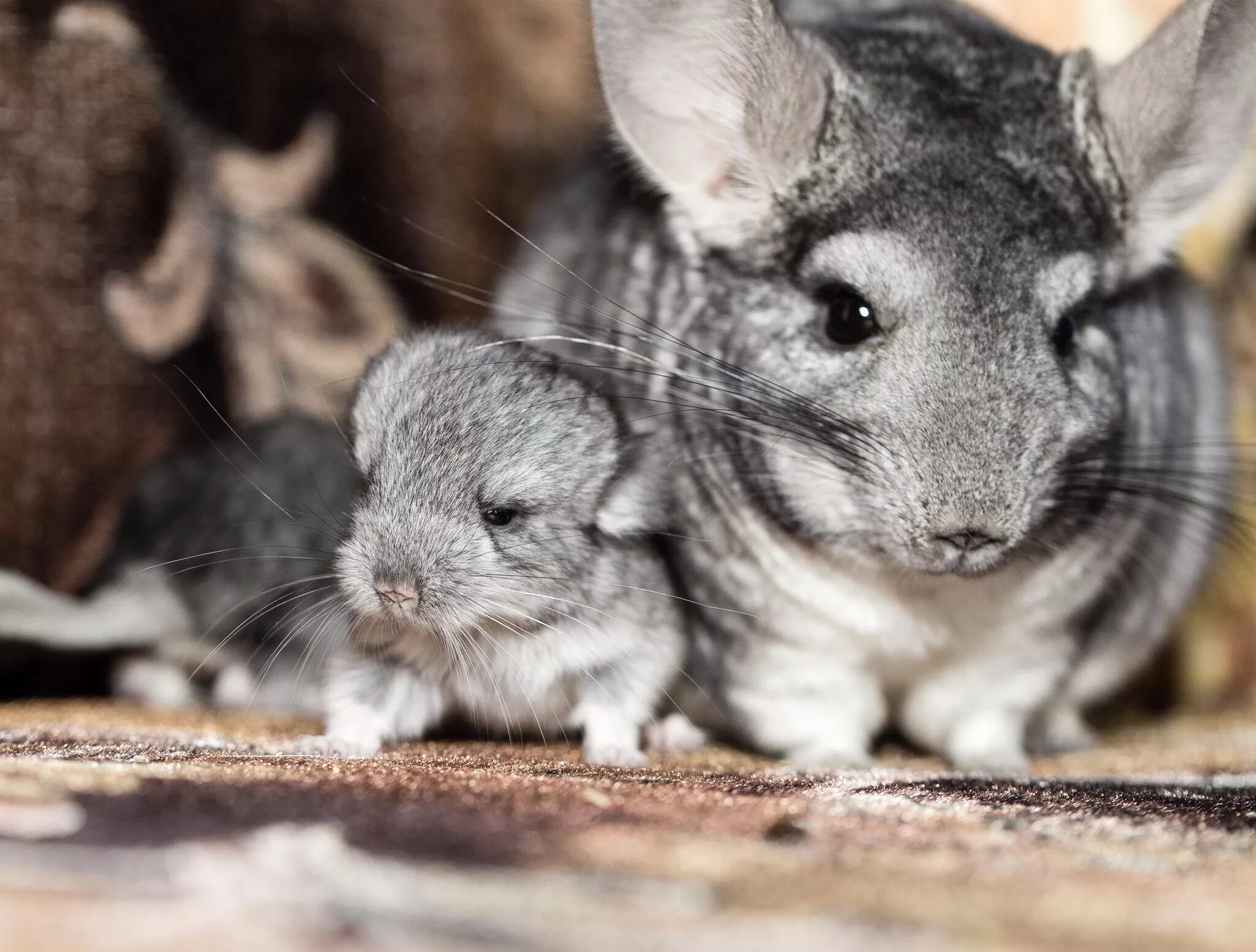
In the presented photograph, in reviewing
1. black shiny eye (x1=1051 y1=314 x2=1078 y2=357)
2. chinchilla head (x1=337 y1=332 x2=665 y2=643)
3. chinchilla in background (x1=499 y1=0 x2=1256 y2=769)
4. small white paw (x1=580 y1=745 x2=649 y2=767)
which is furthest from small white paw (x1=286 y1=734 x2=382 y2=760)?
black shiny eye (x1=1051 y1=314 x2=1078 y2=357)

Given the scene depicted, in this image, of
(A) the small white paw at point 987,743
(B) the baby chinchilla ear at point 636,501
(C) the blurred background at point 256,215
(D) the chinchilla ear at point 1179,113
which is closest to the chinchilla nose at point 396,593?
(B) the baby chinchilla ear at point 636,501

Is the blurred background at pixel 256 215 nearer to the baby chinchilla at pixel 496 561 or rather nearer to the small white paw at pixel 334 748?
the baby chinchilla at pixel 496 561

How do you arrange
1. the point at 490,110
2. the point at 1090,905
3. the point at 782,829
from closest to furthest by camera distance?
the point at 1090,905 < the point at 782,829 < the point at 490,110

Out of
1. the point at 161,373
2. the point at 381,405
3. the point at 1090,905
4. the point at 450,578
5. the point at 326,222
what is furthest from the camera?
the point at 326,222

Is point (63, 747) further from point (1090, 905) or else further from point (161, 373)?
point (1090, 905)

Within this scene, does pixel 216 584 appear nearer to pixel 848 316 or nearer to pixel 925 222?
pixel 848 316

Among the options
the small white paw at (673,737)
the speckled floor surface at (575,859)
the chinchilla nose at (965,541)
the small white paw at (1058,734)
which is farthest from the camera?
the small white paw at (1058,734)

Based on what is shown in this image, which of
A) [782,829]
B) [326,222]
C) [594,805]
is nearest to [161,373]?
[326,222]
